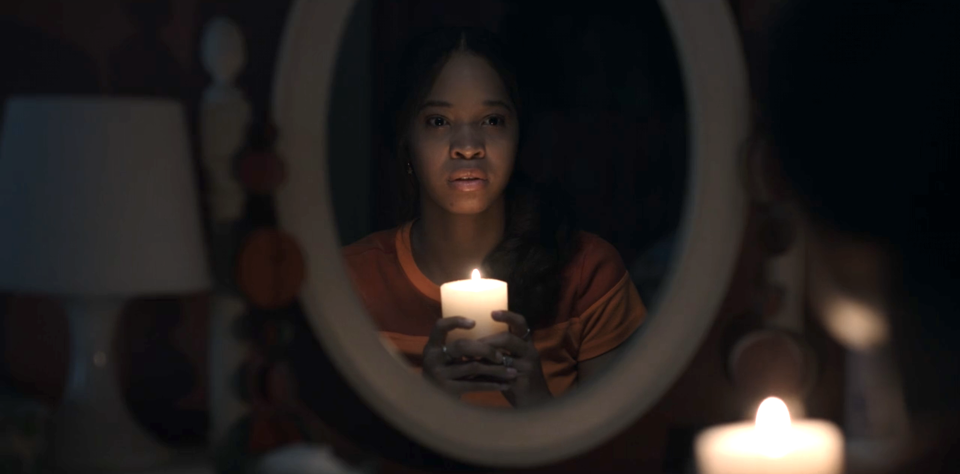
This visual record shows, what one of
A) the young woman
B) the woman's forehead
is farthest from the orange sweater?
the woman's forehead

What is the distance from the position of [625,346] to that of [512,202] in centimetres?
15

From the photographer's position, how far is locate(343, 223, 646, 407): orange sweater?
0.64 metres

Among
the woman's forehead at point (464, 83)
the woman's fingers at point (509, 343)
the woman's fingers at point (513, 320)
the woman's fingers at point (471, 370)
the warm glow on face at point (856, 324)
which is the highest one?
the woman's forehead at point (464, 83)

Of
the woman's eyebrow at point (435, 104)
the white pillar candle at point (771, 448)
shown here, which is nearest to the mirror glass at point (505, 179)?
the woman's eyebrow at point (435, 104)

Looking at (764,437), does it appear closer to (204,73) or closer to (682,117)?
(682,117)

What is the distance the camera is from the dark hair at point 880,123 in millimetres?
736

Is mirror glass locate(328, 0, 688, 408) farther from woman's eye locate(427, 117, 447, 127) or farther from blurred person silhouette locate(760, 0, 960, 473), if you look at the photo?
blurred person silhouette locate(760, 0, 960, 473)

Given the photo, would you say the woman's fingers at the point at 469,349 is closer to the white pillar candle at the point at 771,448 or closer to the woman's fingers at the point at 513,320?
Result: the woman's fingers at the point at 513,320

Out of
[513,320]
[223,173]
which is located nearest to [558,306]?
[513,320]

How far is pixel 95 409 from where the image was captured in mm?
576

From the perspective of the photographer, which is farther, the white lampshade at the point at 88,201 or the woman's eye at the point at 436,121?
the woman's eye at the point at 436,121

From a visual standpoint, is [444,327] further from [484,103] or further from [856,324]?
[856,324]

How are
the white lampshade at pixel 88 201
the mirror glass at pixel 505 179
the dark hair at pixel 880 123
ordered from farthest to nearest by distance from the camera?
the dark hair at pixel 880 123, the mirror glass at pixel 505 179, the white lampshade at pixel 88 201

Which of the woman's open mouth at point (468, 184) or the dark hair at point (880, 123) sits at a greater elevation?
the dark hair at point (880, 123)
